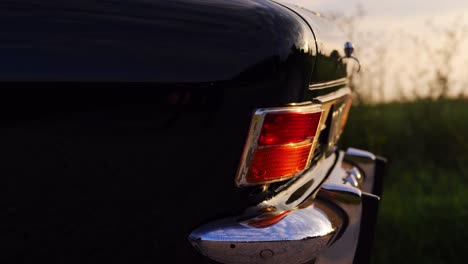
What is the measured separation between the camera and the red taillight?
4.93ft

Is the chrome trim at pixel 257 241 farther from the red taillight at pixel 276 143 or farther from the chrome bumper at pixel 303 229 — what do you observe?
the red taillight at pixel 276 143

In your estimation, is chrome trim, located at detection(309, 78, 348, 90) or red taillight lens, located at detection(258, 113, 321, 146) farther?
chrome trim, located at detection(309, 78, 348, 90)

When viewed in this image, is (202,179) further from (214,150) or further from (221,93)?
(221,93)

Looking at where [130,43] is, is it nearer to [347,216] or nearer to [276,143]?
[276,143]

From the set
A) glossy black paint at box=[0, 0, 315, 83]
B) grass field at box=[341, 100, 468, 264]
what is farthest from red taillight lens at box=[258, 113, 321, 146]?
grass field at box=[341, 100, 468, 264]

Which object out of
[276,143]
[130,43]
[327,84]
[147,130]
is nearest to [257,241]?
[276,143]

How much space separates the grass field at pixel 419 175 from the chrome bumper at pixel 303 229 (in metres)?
1.38

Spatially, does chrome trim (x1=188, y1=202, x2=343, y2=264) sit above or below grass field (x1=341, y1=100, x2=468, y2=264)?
above

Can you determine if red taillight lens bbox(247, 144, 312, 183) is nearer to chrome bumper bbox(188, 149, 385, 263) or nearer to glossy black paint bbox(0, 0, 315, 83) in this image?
chrome bumper bbox(188, 149, 385, 263)

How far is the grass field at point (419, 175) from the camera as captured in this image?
11.2 feet


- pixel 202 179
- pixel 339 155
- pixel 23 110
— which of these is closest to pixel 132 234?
pixel 202 179

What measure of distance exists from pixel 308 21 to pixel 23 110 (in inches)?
37.1

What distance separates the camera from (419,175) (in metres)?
4.60

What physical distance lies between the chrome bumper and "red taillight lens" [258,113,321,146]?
0.21 m
